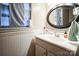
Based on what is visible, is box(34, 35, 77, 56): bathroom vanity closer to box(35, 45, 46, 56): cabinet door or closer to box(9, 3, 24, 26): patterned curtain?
box(35, 45, 46, 56): cabinet door

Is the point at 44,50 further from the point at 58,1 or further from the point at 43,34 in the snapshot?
the point at 58,1

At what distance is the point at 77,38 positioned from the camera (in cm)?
121

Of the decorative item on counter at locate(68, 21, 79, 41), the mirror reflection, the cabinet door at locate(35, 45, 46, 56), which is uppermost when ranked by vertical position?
the mirror reflection

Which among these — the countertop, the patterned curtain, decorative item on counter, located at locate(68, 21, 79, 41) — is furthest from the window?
decorative item on counter, located at locate(68, 21, 79, 41)

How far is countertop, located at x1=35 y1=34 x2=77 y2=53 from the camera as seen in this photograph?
1147mm

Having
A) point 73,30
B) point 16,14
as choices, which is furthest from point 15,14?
point 73,30

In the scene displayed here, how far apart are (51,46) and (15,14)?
1.28 ft

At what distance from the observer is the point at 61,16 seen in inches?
49.3

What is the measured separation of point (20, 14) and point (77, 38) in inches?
19.6

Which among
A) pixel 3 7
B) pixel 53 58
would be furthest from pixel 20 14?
pixel 53 58

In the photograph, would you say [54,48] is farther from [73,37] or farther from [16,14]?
[16,14]

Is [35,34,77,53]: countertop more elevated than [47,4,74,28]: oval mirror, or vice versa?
[47,4,74,28]: oval mirror

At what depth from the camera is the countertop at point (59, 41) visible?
1.15m

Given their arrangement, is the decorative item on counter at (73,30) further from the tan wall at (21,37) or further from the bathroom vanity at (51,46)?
the tan wall at (21,37)
